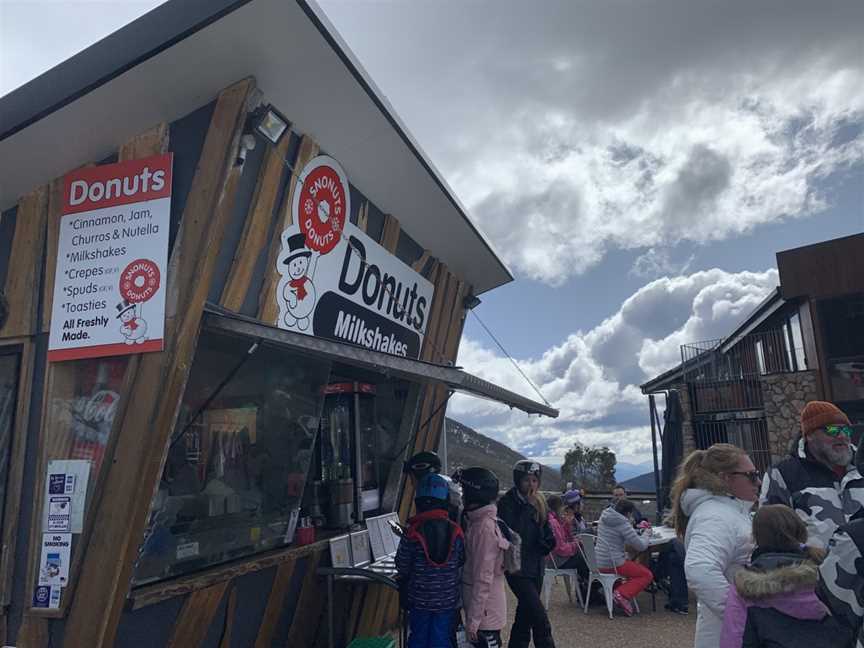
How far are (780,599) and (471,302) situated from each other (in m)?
6.29

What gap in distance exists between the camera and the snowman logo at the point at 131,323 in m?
3.66

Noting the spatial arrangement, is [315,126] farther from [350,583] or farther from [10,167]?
[350,583]

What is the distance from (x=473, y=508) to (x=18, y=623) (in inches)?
114

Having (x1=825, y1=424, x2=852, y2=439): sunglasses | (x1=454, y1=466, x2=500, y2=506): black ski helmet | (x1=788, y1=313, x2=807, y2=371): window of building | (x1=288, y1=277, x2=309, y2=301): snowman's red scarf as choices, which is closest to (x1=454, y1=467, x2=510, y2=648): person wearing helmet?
(x1=454, y1=466, x2=500, y2=506): black ski helmet

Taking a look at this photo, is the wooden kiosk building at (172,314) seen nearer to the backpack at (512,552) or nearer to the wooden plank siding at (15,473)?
the wooden plank siding at (15,473)

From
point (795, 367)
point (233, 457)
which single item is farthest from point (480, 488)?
point (795, 367)

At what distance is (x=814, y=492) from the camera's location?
9.89 ft

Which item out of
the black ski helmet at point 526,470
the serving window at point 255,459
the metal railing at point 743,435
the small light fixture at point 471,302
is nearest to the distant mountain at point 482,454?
the metal railing at point 743,435

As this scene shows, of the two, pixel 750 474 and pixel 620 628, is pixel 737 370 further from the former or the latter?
pixel 750 474

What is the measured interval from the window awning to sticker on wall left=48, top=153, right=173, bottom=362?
377 millimetres

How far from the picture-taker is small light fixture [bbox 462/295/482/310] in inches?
335

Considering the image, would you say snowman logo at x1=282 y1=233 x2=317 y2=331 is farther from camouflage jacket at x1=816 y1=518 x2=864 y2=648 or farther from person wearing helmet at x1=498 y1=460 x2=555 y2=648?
camouflage jacket at x1=816 y1=518 x2=864 y2=648

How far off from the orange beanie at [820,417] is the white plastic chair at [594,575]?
459 cm

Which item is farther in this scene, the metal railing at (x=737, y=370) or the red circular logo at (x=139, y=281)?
the metal railing at (x=737, y=370)
